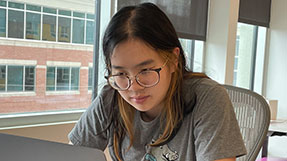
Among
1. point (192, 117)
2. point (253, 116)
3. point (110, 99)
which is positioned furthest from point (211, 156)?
point (110, 99)

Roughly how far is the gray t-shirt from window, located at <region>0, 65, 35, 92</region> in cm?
76

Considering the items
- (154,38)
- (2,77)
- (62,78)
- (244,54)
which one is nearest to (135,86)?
(154,38)

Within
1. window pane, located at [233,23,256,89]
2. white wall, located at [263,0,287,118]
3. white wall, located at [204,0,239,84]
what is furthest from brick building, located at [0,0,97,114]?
white wall, located at [263,0,287,118]

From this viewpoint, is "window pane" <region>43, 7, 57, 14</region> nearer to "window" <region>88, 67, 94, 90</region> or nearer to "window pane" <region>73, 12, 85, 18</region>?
"window pane" <region>73, 12, 85, 18</region>

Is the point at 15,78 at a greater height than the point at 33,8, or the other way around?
the point at 33,8

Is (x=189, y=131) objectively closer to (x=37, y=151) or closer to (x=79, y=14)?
(x=37, y=151)

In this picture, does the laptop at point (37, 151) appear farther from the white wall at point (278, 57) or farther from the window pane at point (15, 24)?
the white wall at point (278, 57)

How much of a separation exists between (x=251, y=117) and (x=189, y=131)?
0.24 m

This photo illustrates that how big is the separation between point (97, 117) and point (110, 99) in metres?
0.07

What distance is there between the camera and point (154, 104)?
0.95 m

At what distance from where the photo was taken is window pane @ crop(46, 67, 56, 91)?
1.87 m

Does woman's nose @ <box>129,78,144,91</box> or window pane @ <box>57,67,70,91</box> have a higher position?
woman's nose @ <box>129,78,144,91</box>

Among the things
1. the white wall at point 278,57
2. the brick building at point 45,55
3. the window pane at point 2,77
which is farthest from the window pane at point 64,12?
the white wall at point 278,57

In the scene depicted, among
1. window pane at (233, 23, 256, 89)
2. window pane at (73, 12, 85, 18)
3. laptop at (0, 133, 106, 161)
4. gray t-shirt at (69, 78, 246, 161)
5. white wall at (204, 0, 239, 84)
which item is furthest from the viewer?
window pane at (233, 23, 256, 89)
